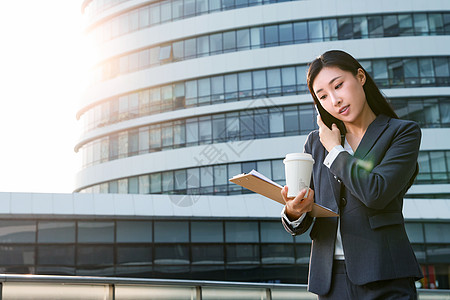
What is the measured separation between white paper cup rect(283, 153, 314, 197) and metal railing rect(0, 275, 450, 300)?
327 centimetres

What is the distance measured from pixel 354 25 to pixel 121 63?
13.7 m

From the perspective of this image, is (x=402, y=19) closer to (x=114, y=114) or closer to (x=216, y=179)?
(x=216, y=179)

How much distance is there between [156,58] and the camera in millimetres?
33812

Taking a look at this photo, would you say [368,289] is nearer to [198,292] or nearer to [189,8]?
[198,292]

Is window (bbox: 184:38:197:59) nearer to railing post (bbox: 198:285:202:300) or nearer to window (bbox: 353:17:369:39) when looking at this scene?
window (bbox: 353:17:369:39)

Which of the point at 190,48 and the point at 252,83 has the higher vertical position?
the point at 190,48

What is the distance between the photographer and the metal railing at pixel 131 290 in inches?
A: 191

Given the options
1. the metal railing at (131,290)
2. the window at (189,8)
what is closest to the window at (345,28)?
the window at (189,8)

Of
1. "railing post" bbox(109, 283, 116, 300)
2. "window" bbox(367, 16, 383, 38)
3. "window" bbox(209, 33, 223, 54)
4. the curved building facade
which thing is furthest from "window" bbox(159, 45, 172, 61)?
"railing post" bbox(109, 283, 116, 300)

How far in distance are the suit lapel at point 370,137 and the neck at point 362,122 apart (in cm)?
6

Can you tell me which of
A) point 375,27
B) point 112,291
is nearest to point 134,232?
point 112,291

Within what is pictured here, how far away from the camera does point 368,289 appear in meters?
2.17

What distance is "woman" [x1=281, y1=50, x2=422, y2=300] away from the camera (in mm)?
2160

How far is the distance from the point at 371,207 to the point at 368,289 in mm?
305
